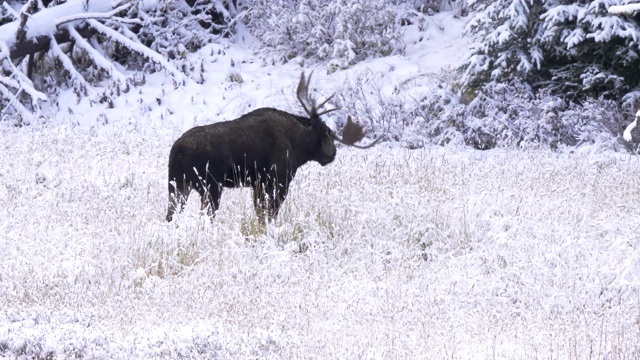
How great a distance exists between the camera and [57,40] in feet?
50.8

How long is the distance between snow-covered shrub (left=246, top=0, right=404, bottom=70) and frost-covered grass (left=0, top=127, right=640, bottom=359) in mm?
6748

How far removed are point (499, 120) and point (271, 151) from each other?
584 centimetres

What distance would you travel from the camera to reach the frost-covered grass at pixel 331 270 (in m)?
4.62

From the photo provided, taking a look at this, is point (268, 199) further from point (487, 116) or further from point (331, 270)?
point (487, 116)

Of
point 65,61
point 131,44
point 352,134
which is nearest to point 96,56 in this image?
point 65,61

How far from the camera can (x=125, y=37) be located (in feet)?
50.4

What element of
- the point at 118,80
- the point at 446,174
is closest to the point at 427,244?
the point at 446,174

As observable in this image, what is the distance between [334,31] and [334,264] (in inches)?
401

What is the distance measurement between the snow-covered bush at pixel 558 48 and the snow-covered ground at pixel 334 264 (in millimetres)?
2205

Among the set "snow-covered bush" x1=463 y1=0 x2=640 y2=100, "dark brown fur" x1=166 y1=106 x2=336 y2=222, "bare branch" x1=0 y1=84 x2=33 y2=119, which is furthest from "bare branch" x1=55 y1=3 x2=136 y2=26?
"dark brown fur" x1=166 y1=106 x2=336 y2=222

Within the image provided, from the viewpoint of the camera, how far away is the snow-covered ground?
464 cm

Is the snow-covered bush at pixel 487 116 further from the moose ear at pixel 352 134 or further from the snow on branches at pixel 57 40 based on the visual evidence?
the moose ear at pixel 352 134

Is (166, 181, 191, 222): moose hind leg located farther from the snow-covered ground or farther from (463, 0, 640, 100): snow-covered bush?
(463, 0, 640, 100): snow-covered bush

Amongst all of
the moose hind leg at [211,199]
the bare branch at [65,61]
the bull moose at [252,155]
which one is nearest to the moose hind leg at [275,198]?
the bull moose at [252,155]
